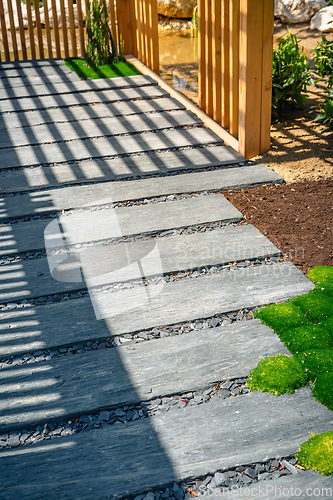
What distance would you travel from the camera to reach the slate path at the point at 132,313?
160 cm

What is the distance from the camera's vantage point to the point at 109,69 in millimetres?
6188

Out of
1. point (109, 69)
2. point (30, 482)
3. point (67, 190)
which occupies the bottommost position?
point (30, 482)

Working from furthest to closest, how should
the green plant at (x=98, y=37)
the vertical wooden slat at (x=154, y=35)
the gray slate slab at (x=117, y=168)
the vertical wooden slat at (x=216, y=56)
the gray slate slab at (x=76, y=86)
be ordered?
1. the green plant at (x=98, y=37)
2. the vertical wooden slat at (x=154, y=35)
3. the gray slate slab at (x=76, y=86)
4. the vertical wooden slat at (x=216, y=56)
5. the gray slate slab at (x=117, y=168)

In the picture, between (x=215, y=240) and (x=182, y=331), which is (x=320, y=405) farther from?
(x=215, y=240)

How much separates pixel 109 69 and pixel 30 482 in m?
5.57

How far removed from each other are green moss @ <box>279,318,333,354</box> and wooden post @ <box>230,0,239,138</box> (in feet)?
7.66

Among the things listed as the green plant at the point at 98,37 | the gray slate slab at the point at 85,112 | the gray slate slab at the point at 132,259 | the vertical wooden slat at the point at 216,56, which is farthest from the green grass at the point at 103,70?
the gray slate slab at the point at 132,259

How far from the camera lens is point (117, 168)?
3705 millimetres

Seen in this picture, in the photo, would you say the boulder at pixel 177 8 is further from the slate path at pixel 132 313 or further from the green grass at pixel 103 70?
the slate path at pixel 132 313

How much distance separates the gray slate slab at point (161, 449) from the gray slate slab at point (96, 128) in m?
3.08

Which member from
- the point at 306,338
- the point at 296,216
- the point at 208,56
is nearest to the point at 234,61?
the point at 208,56

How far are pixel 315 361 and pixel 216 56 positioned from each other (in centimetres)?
307


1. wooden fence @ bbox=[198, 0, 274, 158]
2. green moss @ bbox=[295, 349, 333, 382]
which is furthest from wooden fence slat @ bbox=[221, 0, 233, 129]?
green moss @ bbox=[295, 349, 333, 382]

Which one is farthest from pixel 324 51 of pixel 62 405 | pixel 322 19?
pixel 322 19
